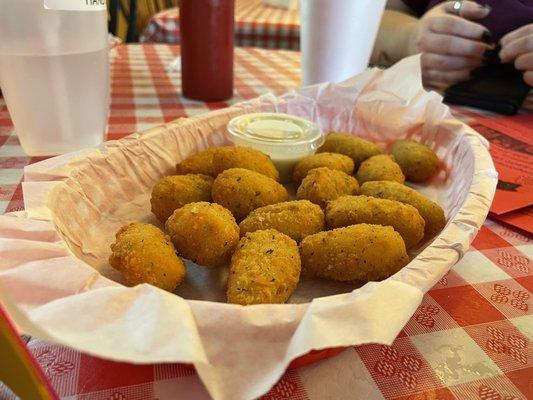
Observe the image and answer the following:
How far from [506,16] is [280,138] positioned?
122 cm

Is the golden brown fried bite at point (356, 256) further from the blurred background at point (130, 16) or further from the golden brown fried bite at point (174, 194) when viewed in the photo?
the blurred background at point (130, 16)

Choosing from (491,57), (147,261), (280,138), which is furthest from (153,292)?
(491,57)

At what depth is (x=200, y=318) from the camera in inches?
16.7

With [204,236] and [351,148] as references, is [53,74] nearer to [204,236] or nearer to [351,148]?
[204,236]

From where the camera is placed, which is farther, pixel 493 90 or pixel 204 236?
pixel 493 90

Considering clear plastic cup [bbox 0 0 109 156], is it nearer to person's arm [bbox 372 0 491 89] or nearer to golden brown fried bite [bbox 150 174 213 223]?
golden brown fried bite [bbox 150 174 213 223]

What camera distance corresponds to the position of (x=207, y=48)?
1346 mm

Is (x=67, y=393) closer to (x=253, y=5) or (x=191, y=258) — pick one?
(x=191, y=258)

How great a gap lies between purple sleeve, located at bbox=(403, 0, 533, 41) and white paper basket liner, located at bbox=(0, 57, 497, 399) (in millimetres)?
998

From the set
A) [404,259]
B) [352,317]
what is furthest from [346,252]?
[352,317]

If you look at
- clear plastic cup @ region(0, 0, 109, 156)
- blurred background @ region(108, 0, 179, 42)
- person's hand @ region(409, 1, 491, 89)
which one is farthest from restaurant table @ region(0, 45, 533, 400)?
blurred background @ region(108, 0, 179, 42)

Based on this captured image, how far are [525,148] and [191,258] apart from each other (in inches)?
37.6

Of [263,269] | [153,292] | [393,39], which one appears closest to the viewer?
[153,292]

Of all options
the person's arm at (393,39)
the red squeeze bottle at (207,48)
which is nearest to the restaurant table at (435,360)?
the red squeeze bottle at (207,48)
